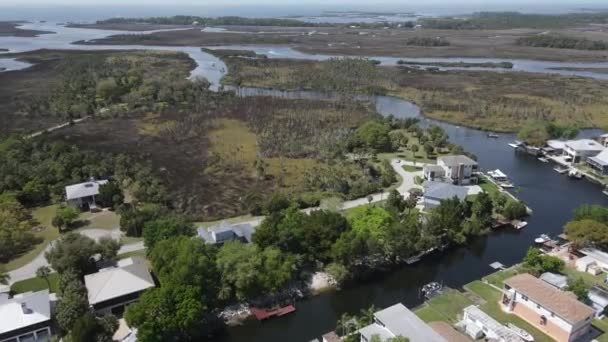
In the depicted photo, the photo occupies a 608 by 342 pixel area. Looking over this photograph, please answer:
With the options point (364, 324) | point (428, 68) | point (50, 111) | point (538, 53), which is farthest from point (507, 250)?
point (538, 53)

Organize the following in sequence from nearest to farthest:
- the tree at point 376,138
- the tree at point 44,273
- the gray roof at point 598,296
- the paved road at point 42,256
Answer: the gray roof at point 598,296 < the tree at point 44,273 < the paved road at point 42,256 < the tree at point 376,138

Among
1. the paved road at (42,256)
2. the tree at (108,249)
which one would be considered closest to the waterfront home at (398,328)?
the tree at (108,249)

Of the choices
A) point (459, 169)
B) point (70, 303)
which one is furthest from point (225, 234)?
point (459, 169)

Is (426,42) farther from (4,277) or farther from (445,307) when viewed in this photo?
(4,277)

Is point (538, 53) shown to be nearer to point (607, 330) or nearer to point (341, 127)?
point (341, 127)

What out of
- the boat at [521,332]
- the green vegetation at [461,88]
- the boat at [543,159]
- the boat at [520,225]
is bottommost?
the boat at [520,225]

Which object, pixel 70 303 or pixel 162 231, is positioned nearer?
pixel 70 303

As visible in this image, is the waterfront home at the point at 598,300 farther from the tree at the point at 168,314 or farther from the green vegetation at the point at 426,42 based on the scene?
the green vegetation at the point at 426,42
